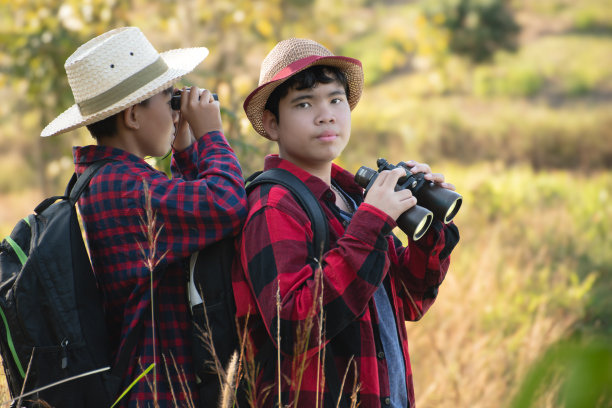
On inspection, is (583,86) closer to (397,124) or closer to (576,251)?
(397,124)

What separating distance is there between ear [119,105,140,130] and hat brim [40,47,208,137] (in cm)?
4

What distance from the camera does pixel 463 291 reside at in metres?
4.81

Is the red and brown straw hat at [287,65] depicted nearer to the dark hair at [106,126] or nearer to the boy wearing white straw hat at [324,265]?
the boy wearing white straw hat at [324,265]

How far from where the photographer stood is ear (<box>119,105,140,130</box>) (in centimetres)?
189

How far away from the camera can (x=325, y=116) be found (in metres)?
1.87

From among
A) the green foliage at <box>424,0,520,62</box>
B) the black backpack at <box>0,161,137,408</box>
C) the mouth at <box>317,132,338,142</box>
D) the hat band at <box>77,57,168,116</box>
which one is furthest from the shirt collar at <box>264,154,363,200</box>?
the green foliage at <box>424,0,520,62</box>

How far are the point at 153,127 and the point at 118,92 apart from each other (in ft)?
0.46

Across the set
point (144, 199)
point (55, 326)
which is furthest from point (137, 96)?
point (55, 326)

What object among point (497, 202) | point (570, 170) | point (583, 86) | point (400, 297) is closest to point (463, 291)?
point (497, 202)

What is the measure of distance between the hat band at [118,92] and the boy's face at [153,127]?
0.05 m

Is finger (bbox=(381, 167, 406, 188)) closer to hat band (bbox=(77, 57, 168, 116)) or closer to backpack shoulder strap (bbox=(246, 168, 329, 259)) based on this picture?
backpack shoulder strap (bbox=(246, 168, 329, 259))

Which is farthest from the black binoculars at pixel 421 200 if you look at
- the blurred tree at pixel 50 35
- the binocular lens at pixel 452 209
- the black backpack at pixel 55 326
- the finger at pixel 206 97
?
the blurred tree at pixel 50 35

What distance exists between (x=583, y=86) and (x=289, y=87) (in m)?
17.1

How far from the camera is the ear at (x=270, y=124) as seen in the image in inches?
79.3
